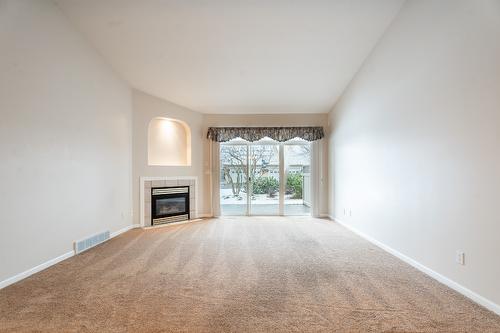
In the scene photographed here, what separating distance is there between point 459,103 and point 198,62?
3436mm

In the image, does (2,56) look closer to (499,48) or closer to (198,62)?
(198,62)

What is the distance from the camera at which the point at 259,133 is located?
606 cm

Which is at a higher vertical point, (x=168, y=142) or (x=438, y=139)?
(x=168, y=142)

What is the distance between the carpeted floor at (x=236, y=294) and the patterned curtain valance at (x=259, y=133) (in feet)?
9.33

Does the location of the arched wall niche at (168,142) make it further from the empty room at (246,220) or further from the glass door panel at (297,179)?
the glass door panel at (297,179)

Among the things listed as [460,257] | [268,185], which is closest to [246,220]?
[268,185]

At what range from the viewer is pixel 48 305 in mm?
2154

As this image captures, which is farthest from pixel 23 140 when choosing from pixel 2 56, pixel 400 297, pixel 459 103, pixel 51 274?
pixel 459 103

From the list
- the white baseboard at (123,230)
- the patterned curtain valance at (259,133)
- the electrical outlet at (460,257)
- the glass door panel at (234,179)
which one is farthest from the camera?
the glass door panel at (234,179)

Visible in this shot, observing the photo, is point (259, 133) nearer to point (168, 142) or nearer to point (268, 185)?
point (268, 185)

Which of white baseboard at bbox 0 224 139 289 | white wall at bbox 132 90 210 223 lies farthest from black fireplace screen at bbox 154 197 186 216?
white baseboard at bbox 0 224 139 289

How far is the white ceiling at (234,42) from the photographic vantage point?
3246 millimetres

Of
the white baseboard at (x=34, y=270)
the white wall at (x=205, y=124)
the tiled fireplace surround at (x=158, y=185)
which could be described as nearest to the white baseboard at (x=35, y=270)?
the white baseboard at (x=34, y=270)

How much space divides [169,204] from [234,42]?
338 cm
